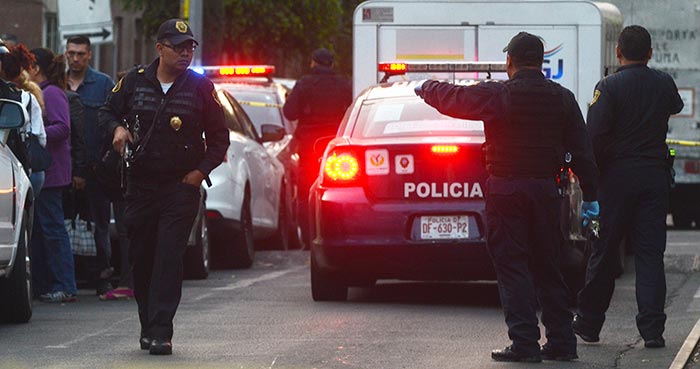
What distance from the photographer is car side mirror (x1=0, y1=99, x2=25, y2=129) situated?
38.1 feet

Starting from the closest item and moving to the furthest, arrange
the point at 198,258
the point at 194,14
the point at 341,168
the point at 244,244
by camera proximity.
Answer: the point at 341,168
the point at 198,258
the point at 244,244
the point at 194,14

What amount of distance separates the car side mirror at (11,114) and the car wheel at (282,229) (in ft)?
25.8

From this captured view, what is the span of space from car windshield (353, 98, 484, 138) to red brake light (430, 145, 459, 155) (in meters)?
0.20

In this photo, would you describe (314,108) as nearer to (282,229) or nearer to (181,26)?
(282,229)

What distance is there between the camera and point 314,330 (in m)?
11.3

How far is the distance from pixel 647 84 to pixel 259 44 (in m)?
28.7

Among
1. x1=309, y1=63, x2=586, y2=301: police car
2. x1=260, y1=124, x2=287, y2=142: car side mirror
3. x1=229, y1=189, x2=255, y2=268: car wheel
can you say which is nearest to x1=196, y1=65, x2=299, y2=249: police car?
x1=260, y1=124, x2=287, y2=142: car side mirror

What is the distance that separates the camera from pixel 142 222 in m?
10.4

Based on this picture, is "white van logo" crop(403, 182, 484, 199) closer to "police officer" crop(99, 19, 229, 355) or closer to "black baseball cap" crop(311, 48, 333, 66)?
"police officer" crop(99, 19, 229, 355)

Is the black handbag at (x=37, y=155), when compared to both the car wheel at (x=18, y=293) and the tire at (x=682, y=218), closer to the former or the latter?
the car wheel at (x=18, y=293)

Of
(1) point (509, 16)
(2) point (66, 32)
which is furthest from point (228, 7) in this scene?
(1) point (509, 16)

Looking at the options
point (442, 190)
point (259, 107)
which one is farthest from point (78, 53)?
point (259, 107)

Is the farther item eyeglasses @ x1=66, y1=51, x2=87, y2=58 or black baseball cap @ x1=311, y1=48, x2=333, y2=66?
black baseball cap @ x1=311, y1=48, x2=333, y2=66

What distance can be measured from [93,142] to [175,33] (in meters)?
3.87
